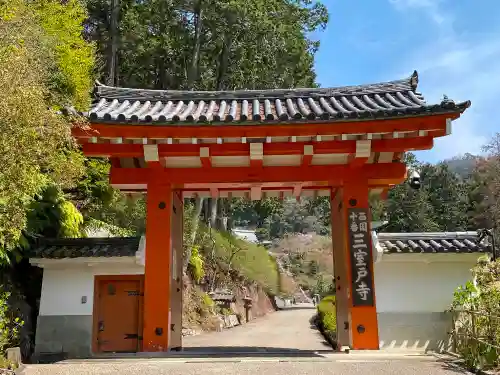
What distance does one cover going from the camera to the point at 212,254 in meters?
22.0

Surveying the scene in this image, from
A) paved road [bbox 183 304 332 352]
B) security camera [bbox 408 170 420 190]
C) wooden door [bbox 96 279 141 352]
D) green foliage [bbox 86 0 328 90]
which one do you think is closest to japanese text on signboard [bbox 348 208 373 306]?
security camera [bbox 408 170 420 190]

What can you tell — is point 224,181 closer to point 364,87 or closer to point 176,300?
point 176,300

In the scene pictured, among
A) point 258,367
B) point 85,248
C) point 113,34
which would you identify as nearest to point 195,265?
point 85,248

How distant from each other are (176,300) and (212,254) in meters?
13.5

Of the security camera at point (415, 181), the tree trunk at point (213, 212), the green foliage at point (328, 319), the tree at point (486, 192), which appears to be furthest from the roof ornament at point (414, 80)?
the tree at point (486, 192)

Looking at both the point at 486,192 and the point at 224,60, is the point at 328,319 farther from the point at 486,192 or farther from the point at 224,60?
the point at 486,192

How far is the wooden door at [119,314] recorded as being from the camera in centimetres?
803

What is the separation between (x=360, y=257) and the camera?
7.87 meters

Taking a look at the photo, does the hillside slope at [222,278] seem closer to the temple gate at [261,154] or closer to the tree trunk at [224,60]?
the tree trunk at [224,60]

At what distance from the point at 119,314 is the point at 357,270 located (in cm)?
419

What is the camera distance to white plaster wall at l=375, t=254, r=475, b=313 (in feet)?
26.0

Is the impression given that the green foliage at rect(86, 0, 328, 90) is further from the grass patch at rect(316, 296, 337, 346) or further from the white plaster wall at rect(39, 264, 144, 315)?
the white plaster wall at rect(39, 264, 144, 315)

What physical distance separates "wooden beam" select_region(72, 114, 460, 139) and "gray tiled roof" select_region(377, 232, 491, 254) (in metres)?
2.00

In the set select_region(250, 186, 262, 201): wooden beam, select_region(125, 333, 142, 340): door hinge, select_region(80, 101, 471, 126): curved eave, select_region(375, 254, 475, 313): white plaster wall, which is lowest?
select_region(125, 333, 142, 340): door hinge
